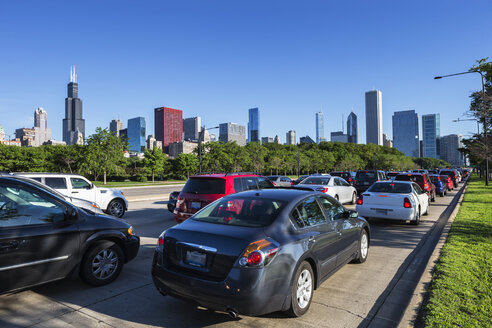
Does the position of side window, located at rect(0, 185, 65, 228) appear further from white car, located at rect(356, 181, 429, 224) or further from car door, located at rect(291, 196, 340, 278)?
white car, located at rect(356, 181, 429, 224)

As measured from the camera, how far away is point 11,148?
4947 centimetres

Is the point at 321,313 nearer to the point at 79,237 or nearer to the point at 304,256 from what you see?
the point at 304,256

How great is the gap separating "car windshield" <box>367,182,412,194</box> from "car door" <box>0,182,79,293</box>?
950 centimetres

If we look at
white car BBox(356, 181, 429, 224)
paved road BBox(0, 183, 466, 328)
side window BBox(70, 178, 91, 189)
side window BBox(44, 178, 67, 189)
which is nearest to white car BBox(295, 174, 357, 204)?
white car BBox(356, 181, 429, 224)

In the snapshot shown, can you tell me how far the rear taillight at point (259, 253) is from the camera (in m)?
3.33

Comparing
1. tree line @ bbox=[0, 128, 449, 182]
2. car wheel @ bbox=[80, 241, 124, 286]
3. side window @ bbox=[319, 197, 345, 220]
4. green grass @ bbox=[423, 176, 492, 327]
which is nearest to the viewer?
green grass @ bbox=[423, 176, 492, 327]

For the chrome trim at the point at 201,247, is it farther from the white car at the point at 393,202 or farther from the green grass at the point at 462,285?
the white car at the point at 393,202

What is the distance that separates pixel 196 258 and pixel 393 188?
908 centimetres

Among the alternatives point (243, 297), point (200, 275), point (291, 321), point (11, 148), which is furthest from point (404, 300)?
point (11, 148)

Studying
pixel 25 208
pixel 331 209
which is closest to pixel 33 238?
pixel 25 208

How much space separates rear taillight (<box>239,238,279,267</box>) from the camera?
3.33 meters

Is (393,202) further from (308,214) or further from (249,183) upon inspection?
(308,214)

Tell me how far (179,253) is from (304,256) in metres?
1.48

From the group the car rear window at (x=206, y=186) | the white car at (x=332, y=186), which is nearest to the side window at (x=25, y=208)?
the car rear window at (x=206, y=186)
